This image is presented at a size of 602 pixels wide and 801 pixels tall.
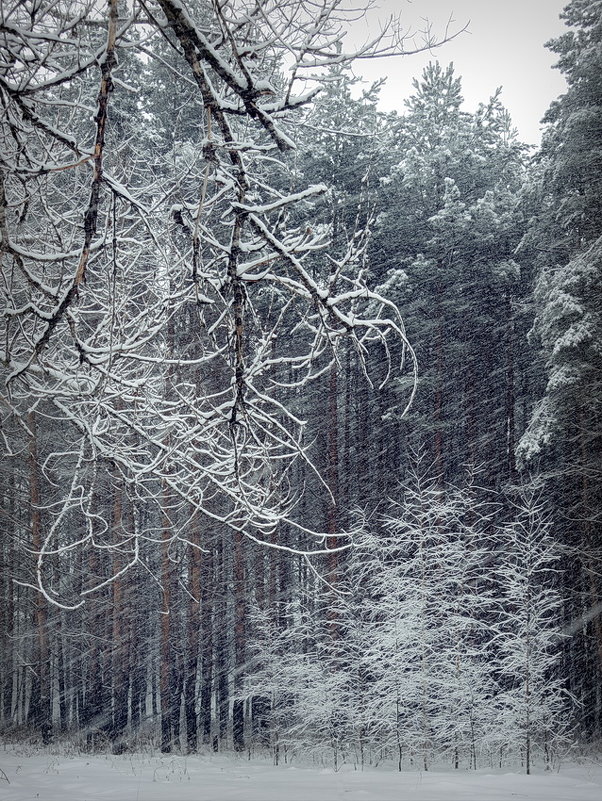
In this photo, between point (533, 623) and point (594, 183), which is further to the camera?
point (594, 183)

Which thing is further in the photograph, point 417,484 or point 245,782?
point 417,484

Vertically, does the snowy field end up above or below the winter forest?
below

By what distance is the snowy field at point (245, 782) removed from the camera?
9.11 metres

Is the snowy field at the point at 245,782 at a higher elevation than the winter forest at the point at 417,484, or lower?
lower

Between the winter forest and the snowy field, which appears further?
the winter forest

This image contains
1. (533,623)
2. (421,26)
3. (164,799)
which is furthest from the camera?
(533,623)

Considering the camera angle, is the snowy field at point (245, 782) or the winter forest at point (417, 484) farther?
the winter forest at point (417, 484)

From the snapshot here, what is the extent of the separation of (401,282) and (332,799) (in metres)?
12.3

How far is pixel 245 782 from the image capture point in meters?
11.5

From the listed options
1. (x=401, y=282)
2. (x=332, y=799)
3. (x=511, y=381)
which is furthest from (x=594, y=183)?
(x=332, y=799)

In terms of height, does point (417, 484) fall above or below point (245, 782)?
above

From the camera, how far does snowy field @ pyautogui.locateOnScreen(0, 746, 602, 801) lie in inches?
359

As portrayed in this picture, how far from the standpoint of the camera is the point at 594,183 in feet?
48.8

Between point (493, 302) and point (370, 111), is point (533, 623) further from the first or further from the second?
point (370, 111)
